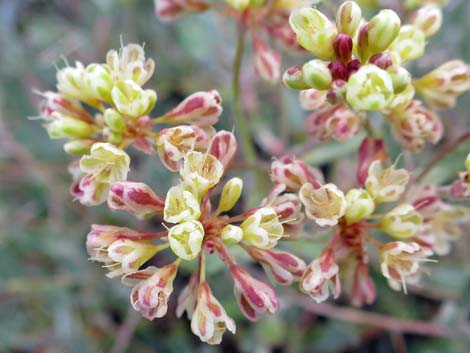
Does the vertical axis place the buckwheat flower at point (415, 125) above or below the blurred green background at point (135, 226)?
above

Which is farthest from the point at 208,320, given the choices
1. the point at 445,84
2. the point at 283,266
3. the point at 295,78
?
the point at 445,84

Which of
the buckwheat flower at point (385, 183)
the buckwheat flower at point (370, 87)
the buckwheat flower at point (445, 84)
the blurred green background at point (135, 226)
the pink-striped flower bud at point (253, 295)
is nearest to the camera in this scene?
the buckwheat flower at point (370, 87)

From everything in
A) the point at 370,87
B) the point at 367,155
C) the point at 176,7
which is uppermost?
the point at 370,87

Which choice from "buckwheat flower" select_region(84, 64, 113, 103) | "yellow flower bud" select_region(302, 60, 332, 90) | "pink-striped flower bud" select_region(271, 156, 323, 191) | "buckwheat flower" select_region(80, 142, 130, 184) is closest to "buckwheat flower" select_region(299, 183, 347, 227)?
"pink-striped flower bud" select_region(271, 156, 323, 191)

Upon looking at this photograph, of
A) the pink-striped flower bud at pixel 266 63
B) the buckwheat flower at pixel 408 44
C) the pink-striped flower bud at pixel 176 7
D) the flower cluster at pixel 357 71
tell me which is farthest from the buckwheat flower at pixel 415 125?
the pink-striped flower bud at pixel 176 7

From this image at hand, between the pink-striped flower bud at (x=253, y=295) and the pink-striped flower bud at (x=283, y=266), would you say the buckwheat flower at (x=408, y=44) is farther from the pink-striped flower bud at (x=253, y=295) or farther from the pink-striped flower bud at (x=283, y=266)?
the pink-striped flower bud at (x=253, y=295)

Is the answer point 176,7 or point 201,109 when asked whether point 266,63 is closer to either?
point 176,7

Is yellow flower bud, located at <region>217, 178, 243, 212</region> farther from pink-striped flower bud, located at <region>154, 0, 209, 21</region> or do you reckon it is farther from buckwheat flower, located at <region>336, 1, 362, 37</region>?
pink-striped flower bud, located at <region>154, 0, 209, 21</region>
